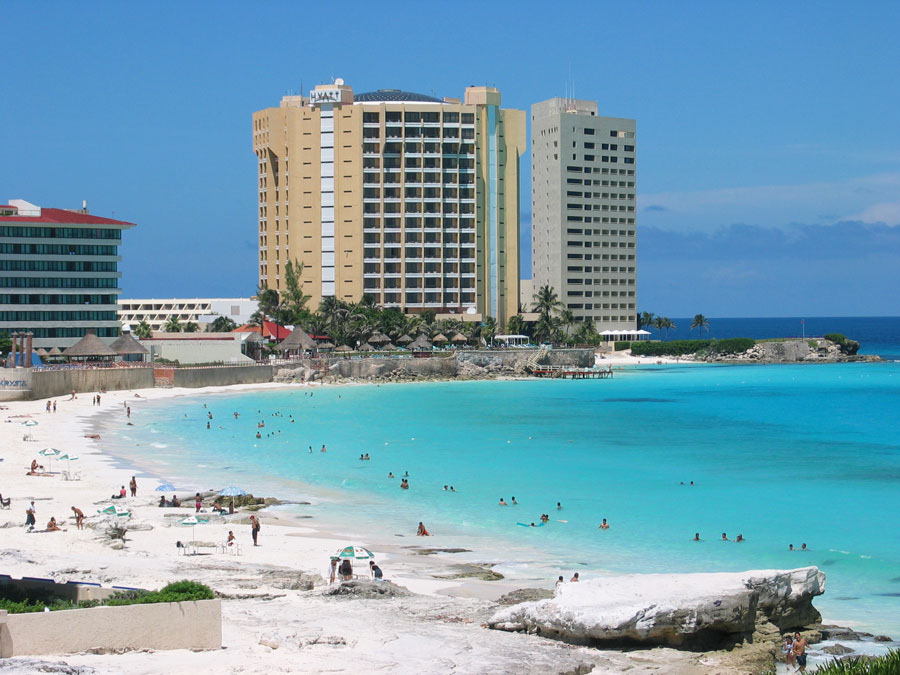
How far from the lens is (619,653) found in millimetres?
21609

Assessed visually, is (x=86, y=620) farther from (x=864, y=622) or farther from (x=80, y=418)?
(x=80, y=418)

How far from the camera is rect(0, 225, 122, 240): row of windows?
9631 centimetres

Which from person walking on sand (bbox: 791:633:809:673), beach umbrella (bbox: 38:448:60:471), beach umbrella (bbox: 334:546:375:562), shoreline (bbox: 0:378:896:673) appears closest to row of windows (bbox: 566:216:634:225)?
beach umbrella (bbox: 38:448:60:471)

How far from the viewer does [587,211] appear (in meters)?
171

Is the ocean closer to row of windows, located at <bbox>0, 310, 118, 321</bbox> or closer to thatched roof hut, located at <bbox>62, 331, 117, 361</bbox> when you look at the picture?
thatched roof hut, located at <bbox>62, 331, 117, 361</bbox>

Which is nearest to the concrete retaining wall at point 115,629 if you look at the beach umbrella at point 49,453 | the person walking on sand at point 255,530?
the person walking on sand at point 255,530

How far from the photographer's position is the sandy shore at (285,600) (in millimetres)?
20006

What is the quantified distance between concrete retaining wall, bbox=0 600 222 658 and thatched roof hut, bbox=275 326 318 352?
306 ft

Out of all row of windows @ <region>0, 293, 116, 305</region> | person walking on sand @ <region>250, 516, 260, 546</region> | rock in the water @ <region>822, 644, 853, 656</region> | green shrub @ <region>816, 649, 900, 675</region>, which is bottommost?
rock in the water @ <region>822, 644, 853, 656</region>

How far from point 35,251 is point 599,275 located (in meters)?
97.9

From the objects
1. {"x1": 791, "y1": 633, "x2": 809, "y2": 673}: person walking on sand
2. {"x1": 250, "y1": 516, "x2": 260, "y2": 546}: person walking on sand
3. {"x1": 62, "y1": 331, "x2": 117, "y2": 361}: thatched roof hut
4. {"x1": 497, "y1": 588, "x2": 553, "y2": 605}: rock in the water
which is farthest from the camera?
{"x1": 62, "y1": 331, "x2": 117, "y2": 361}: thatched roof hut

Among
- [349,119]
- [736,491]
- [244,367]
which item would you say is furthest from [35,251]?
[736,491]

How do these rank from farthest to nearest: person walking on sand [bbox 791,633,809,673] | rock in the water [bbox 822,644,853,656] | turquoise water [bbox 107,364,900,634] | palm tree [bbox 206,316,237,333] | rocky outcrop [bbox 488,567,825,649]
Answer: palm tree [bbox 206,316,237,333] → turquoise water [bbox 107,364,900,634] → rock in the water [bbox 822,644,853,656] → rocky outcrop [bbox 488,567,825,649] → person walking on sand [bbox 791,633,809,673]

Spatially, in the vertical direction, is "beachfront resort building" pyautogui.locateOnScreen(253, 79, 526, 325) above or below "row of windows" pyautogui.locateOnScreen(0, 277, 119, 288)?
above
